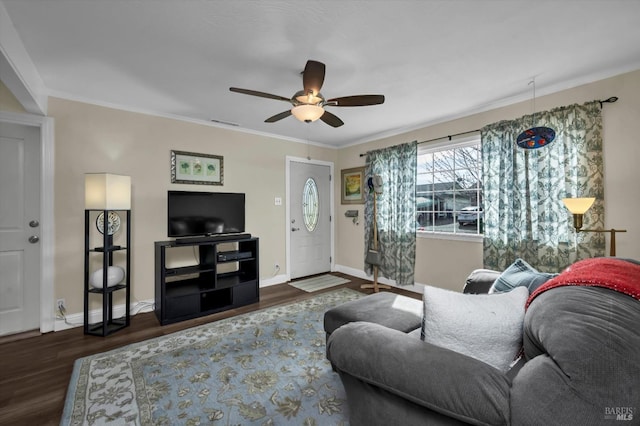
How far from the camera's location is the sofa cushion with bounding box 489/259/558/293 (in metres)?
1.46

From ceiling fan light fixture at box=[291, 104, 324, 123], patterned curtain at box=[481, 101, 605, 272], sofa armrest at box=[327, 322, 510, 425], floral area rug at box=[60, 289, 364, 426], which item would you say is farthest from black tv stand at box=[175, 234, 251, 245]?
patterned curtain at box=[481, 101, 605, 272]

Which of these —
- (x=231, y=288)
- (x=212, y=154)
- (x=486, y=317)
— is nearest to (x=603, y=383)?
(x=486, y=317)

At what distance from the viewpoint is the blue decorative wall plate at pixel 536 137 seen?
2637 millimetres

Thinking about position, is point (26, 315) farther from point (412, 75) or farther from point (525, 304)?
point (412, 75)

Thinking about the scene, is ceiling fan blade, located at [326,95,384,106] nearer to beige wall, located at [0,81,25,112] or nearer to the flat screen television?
the flat screen television

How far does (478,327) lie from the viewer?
3.58ft

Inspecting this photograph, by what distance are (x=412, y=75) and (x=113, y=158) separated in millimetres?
3397

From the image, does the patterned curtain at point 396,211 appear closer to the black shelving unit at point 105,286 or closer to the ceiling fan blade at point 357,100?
the ceiling fan blade at point 357,100

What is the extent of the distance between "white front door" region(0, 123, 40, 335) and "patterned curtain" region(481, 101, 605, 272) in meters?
4.99

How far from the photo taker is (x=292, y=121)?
390 cm

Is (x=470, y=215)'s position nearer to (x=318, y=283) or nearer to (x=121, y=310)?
(x=318, y=283)

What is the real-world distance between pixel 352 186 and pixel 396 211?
1.13 m

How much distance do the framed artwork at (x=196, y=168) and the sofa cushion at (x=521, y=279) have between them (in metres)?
3.56
